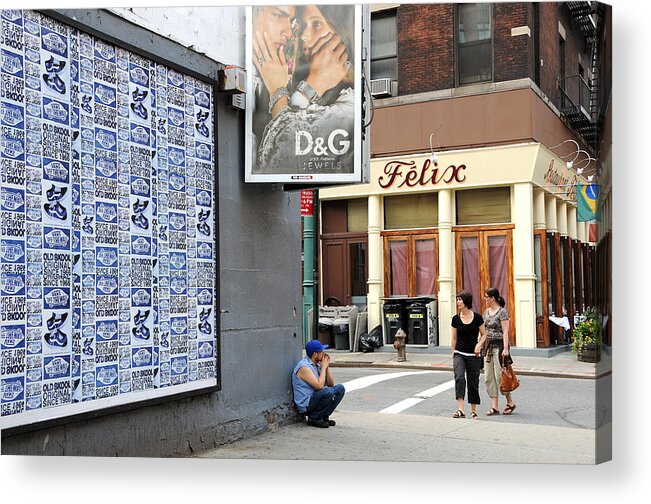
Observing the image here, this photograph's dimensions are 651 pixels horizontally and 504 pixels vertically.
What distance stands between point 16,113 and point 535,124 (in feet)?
22.2

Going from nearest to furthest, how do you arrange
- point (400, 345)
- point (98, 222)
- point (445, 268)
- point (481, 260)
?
point (98, 222), point (400, 345), point (445, 268), point (481, 260)

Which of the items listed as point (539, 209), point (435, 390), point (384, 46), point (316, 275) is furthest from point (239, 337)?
point (539, 209)

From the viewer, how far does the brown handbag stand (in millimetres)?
8484

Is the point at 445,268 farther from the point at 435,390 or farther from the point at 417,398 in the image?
the point at 417,398

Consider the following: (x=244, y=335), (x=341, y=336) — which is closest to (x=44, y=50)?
(x=244, y=335)

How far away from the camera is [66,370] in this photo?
546 cm

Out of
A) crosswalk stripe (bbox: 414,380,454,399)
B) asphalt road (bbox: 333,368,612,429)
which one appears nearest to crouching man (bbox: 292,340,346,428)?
asphalt road (bbox: 333,368,612,429)

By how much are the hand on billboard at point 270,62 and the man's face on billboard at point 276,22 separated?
0.04 metres

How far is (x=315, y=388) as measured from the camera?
25.2ft

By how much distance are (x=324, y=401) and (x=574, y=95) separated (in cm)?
432

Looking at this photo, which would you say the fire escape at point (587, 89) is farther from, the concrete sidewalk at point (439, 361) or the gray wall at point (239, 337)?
the gray wall at point (239, 337)

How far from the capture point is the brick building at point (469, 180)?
8727 millimetres

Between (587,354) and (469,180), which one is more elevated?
(469,180)

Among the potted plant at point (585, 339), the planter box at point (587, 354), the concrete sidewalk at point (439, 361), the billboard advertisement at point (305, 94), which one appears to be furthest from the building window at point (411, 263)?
the billboard advertisement at point (305, 94)
